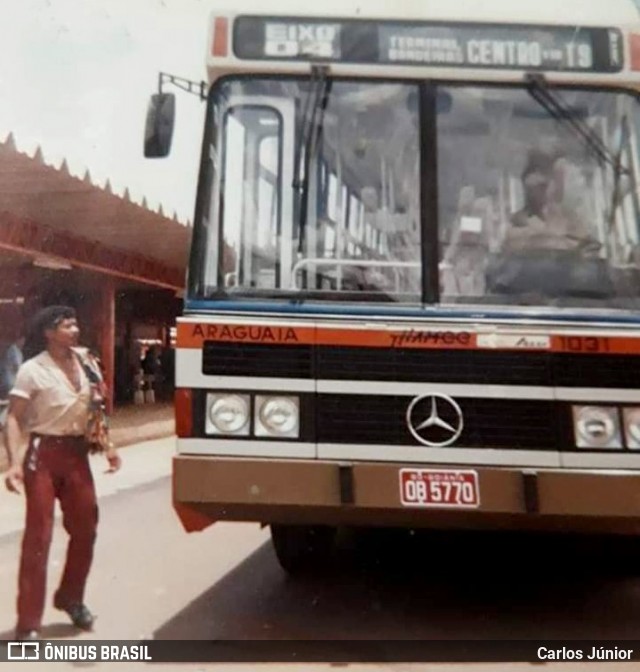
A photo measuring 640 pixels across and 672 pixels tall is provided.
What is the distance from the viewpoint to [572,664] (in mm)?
4371

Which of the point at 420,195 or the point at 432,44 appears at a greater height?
the point at 432,44

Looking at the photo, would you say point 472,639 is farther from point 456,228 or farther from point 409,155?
point 409,155

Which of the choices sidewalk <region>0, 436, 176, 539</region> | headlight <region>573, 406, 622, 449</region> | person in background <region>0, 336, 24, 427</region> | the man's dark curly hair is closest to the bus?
headlight <region>573, 406, 622, 449</region>

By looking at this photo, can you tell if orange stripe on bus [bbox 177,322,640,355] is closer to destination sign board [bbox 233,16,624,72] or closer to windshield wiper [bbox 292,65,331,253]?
windshield wiper [bbox 292,65,331,253]

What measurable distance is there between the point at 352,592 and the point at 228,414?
1696 millimetres

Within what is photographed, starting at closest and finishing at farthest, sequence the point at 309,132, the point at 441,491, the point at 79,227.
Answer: the point at 441,491
the point at 309,132
the point at 79,227

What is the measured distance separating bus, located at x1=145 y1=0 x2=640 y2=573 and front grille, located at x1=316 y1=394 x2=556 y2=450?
0.4 inches

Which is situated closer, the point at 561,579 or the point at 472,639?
the point at 472,639

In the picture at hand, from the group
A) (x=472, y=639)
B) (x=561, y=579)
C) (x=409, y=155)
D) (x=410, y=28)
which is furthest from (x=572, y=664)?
(x=410, y=28)

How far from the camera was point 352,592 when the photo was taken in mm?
5617

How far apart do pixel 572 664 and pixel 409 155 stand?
2.46m

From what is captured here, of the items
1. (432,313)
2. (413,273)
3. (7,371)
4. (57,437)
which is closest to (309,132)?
(413,273)

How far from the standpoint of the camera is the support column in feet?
43.3

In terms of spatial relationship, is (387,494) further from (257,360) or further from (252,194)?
(252,194)
